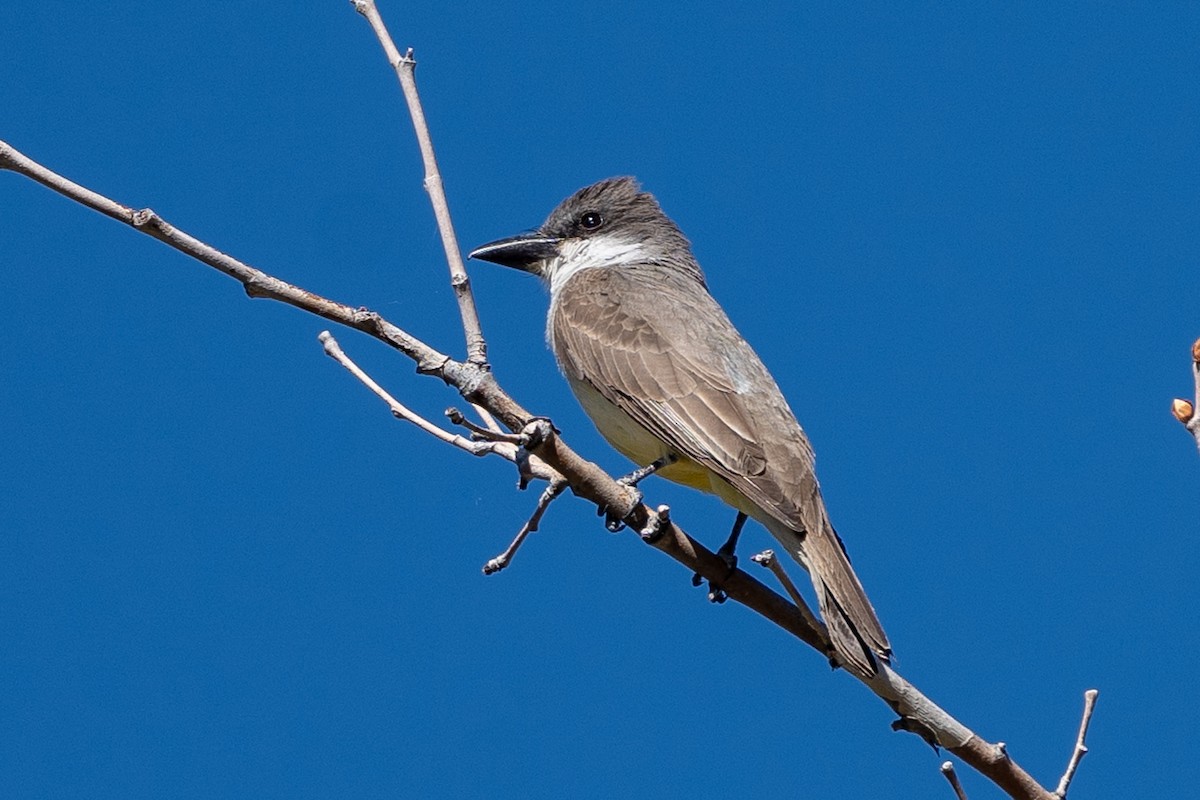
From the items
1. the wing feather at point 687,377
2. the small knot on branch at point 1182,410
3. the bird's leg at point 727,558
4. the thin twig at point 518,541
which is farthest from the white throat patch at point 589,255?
the small knot on branch at point 1182,410

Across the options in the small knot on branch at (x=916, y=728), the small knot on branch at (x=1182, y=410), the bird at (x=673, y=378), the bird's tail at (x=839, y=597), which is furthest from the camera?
the bird at (x=673, y=378)

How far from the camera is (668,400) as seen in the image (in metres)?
6.62

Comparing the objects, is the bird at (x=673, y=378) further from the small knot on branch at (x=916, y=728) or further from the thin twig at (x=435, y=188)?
the thin twig at (x=435, y=188)

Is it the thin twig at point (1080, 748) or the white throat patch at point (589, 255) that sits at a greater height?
the white throat patch at point (589, 255)

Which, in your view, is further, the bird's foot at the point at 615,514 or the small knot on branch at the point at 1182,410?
the bird's foot at the point at 615,514

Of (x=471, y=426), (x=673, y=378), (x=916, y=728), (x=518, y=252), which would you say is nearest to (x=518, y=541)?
(x=471, y=426)

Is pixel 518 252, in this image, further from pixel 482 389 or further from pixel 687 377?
pixel 482 389

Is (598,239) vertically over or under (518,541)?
over

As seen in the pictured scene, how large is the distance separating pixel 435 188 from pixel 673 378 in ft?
9.18

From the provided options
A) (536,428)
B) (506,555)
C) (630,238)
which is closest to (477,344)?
(536,428)

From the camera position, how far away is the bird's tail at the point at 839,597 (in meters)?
4.58

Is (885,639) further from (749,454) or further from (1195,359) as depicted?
(1195,359)

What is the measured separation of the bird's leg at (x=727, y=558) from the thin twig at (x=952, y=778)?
152 cm

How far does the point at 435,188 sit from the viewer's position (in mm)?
4172
